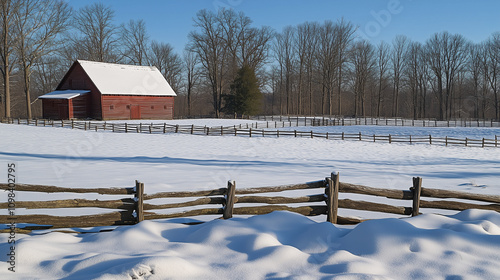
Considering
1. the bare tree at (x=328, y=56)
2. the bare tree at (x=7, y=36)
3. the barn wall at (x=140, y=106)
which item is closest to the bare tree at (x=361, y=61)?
the bare tree at (x=328, y=56)

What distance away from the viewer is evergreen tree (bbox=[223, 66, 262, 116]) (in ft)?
184

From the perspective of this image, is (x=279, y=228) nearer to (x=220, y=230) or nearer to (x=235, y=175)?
(x=220, y=230)

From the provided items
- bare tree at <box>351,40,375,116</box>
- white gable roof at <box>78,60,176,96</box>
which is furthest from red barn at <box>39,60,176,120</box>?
bare tree at <box>351,40,375,116</box>

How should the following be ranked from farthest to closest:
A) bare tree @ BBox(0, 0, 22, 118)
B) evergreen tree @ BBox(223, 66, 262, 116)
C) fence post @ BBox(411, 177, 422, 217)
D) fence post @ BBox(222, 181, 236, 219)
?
evergreen tree @ BBox(223, 66, 262, 116) → bare tree @ BBox(0, 0, 22, 118) → fence post @ BBox(411, 177, 422, 217) → fence post @ BBox(222, 181, 236, 219)

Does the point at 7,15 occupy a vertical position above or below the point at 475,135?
above

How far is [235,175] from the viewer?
48.0ft

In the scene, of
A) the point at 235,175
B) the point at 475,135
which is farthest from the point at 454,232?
the point at 475,135

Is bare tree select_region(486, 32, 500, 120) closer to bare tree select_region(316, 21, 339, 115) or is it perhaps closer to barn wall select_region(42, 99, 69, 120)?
bare tree select_region(316, 21, 339, 115)

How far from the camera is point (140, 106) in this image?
47.8 meters

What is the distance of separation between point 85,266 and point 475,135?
43.2 metres

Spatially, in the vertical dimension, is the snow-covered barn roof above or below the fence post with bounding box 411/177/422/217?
above

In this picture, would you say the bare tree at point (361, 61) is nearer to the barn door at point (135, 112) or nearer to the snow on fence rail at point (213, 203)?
the barn door at point (135, 112)

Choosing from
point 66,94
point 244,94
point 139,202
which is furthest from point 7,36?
point 139,202

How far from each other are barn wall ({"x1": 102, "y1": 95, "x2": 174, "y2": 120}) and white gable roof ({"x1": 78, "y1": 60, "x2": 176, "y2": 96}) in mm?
678
